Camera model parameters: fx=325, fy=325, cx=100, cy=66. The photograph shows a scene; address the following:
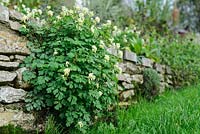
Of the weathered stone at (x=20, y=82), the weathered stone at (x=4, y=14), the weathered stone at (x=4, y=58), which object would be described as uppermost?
the weathered stone at (x=4, y=14)

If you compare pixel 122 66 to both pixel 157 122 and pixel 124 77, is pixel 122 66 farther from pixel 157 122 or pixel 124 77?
pixel 157 122

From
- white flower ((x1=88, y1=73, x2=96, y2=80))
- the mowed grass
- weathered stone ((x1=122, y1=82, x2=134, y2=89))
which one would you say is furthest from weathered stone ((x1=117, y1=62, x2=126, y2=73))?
white flower ((x1=88, y1=73, x2=96, y2=80))

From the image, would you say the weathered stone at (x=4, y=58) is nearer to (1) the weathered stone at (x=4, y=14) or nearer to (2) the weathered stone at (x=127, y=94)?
(1) the weathered stone at (x=4, y=14)

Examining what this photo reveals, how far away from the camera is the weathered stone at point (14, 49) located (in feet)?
8.38

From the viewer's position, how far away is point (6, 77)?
2.48 m

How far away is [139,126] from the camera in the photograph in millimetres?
2895

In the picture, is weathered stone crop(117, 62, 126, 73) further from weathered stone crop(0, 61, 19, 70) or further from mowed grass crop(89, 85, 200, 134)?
weathered stone crop(0, 61, 19, 70)

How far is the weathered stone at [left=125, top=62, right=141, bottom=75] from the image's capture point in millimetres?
4136

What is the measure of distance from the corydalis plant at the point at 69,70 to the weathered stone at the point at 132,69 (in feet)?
4.01

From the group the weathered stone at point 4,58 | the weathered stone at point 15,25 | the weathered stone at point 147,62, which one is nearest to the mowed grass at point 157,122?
the weathered stone at point 4,58

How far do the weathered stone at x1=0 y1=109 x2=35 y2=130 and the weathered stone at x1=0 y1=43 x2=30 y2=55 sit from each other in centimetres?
47

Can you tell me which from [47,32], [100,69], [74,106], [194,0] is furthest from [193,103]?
[194,0]

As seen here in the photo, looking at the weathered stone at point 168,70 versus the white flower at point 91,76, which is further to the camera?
the weathered stone at point 168,70

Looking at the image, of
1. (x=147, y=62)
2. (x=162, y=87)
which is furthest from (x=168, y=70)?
(x=147, y=62)
